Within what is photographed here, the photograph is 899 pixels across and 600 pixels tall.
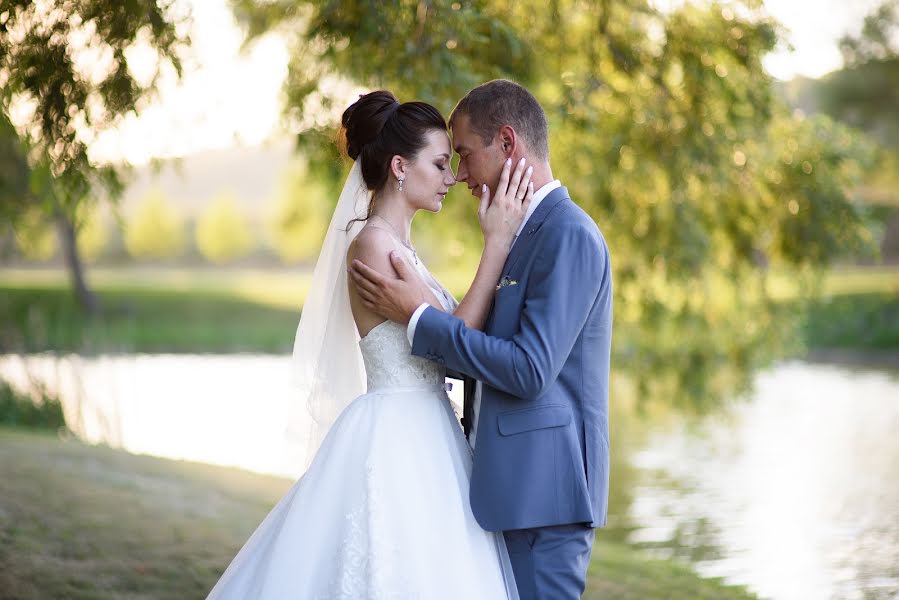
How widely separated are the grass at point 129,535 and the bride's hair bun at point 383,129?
2601 millimetres

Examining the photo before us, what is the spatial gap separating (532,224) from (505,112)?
34cm

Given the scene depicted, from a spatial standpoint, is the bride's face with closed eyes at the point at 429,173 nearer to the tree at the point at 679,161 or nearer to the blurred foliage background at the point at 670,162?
the blurred foliage background at the point at 670,162

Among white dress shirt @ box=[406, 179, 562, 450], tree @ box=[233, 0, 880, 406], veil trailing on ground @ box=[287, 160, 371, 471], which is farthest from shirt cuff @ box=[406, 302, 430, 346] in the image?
tree @ box=[233, 0, 880, 406]

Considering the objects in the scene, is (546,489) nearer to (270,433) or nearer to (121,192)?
(121,192)

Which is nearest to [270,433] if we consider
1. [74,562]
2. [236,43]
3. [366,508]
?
[236,43]

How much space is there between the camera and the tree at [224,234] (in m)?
63.8

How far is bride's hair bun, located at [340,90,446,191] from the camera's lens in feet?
10.7

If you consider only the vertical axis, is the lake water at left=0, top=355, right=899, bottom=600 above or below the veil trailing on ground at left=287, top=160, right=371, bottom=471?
below

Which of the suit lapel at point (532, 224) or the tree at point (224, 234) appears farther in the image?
the tree at point (224, 234)

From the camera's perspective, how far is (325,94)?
267 inches

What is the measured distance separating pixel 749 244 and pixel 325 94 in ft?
14.4

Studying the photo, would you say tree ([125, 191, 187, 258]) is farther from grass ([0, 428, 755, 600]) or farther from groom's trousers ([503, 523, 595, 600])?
groom's trousers ([503, 523, 595, 600])

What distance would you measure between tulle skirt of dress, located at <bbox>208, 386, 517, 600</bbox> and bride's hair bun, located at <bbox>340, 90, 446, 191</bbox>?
77 centimetres

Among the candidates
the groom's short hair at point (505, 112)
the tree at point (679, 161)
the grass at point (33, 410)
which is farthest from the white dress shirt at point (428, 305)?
the grass at point (33, 410)
